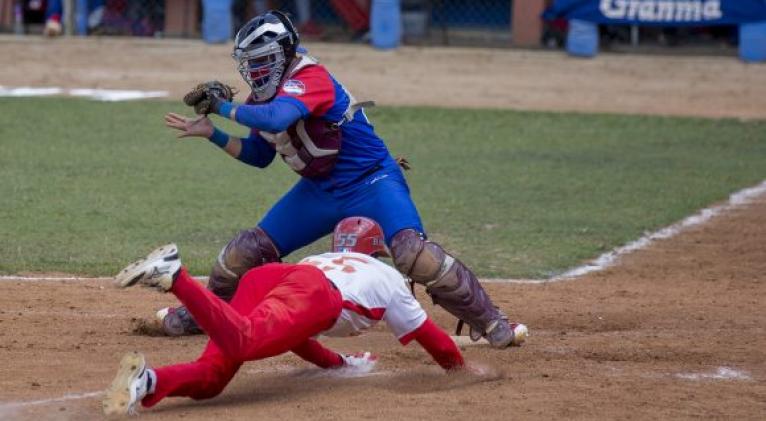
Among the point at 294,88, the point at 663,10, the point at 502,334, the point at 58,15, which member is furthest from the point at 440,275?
the point at 58,15

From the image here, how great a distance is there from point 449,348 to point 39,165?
25.0ft

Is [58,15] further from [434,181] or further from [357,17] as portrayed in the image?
[434,181]

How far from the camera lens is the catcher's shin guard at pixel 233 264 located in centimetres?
688

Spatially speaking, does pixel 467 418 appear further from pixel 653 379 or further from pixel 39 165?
pixel 39 165

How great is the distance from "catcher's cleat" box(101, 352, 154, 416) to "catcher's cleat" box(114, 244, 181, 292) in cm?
28

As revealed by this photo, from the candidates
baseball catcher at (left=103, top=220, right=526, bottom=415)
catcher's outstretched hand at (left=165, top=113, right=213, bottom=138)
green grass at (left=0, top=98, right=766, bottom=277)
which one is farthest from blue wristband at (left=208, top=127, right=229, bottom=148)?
green grass at (left=0, top=98, right=766, bottom=277)

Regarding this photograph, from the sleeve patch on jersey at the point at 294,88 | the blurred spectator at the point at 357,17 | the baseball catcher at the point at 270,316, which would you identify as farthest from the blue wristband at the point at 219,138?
the blurred spectator at the point at 357,17

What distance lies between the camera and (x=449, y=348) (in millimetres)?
6172

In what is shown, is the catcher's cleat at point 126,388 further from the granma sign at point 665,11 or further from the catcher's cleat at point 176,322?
the granma sign at point 665,11

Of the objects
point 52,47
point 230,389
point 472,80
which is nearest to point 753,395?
point 230,389

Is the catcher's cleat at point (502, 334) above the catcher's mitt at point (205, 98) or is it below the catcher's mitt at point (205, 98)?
below

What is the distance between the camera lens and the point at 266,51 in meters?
6.61

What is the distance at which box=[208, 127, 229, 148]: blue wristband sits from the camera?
6.77m

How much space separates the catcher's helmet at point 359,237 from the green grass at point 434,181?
7.90ft
